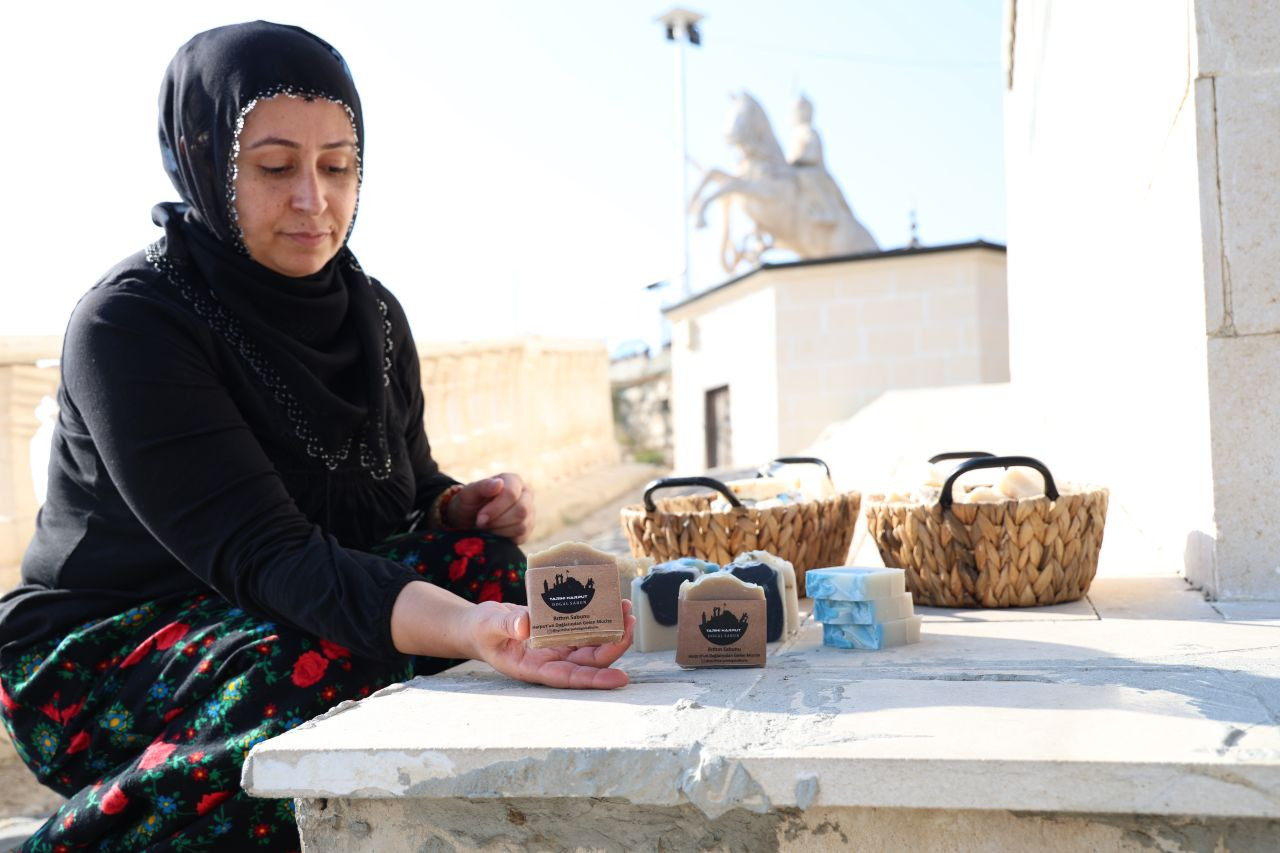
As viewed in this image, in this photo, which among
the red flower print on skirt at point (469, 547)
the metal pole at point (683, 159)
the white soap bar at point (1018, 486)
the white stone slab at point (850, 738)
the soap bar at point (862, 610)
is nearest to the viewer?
the white stone slab at point (850, 738)

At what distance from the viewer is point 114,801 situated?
1.58 metres

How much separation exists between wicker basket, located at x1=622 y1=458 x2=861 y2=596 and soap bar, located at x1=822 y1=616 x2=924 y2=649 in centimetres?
53

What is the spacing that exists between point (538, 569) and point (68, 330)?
0.85 m

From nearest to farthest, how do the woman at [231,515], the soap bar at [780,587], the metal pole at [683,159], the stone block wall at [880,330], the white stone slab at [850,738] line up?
1. the white stone slab at [850,738]
2. the woman at [231,515]
3. the soap bar at [780,587]
4. the stone block wall at [880,330]
5. the metal pole at [683,159]

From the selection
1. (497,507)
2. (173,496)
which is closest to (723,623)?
(497,507)

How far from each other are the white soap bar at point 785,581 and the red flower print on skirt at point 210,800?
2.69 feet

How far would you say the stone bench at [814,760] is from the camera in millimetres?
1131

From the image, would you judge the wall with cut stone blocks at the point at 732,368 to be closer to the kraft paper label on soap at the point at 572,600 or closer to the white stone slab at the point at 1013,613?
the white stone slab at the point at 1013,613

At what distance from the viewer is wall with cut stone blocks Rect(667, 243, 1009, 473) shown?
9.19m

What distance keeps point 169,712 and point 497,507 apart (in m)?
0.71

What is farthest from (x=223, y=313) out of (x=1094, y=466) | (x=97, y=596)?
(x=1094, y=466)

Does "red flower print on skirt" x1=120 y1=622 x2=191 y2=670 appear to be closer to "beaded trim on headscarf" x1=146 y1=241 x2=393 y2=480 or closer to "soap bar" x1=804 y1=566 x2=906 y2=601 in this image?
"beaded trim on headscarf" x1=146 y1=241 x2=393 y2=480

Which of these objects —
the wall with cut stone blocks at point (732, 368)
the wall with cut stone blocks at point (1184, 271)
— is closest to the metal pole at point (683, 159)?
the wall with cut stone blocks at point (732, 368)

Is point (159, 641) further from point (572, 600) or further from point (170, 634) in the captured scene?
point (572, 600)
